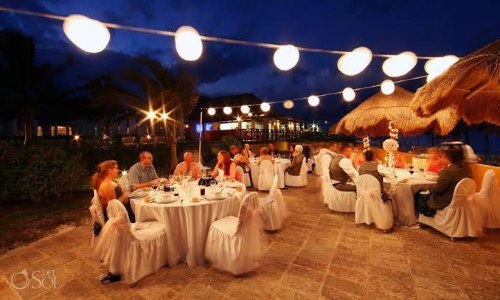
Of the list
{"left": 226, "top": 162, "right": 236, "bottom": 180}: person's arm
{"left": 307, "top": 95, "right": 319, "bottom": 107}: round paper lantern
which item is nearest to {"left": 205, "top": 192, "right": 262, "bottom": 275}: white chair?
{"left": 226, "top": 162, "right": 236, "bottom": 180}: person's arm

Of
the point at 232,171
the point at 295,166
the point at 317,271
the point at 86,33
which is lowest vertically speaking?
the point at 317,271

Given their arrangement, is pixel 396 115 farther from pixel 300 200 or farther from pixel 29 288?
pixel 29 288

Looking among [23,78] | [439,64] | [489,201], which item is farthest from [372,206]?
[23,78]

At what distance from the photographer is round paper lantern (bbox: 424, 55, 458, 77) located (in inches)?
167

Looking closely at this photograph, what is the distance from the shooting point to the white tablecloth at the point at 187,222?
3344 mm

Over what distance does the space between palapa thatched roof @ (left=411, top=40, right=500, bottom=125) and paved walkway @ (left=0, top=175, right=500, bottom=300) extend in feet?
7.39

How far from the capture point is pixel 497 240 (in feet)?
13.4

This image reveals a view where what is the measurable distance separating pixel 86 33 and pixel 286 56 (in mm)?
A: 2748

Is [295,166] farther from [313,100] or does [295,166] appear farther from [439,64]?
[439,64]

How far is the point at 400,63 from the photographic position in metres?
4.16

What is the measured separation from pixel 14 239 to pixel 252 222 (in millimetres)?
4358

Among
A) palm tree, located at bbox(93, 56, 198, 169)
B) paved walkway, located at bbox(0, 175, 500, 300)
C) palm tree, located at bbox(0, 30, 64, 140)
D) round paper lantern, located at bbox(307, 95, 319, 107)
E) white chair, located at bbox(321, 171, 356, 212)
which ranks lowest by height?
paved walkway, located at bbox(0, 175, 500, 300)

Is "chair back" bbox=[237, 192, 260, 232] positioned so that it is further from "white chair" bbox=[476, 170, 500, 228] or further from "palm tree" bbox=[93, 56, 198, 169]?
"palm tree" bbox=[93, 56, 198, 169]

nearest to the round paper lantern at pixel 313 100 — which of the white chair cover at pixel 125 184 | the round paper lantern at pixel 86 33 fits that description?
the white chair cover at pixel 125 184
